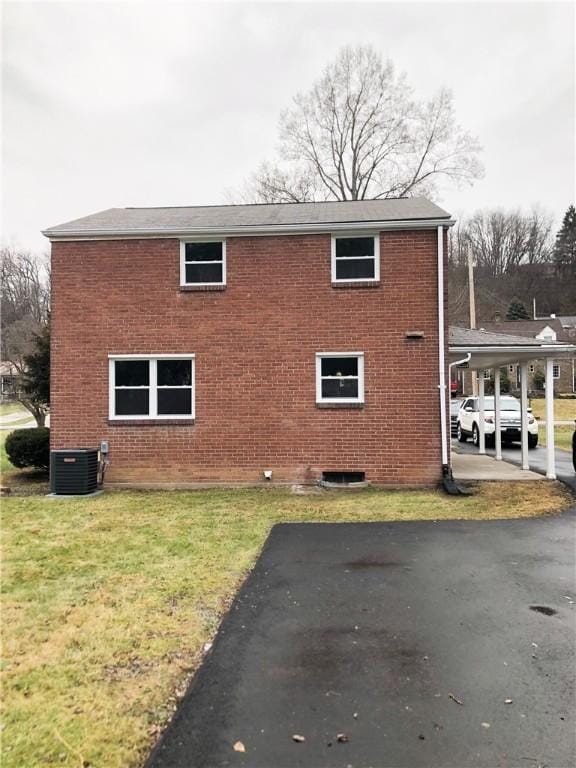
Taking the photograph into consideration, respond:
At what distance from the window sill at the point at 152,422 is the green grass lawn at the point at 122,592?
1.57 metres

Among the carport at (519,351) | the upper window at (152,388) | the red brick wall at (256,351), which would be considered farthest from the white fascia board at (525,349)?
the upper window at (152,388)

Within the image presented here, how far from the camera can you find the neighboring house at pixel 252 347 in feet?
35.7

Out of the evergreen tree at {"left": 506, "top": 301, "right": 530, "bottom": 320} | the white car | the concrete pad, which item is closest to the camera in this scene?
the concrete pad

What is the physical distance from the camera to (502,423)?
1806 cm

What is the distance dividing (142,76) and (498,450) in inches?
541

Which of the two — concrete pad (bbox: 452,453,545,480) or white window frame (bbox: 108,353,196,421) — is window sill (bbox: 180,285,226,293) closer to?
white window frame (bbox: 108,353,196,421)

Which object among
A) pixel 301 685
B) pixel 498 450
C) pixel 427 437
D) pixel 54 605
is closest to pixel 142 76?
pixel 427 437

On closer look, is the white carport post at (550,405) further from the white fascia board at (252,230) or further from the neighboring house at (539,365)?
the neighboring house at (539,365)

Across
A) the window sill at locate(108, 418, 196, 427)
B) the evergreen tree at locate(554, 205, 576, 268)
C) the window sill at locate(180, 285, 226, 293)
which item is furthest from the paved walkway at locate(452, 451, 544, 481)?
the evergreen tree at locate(554, 205, 576, 268)

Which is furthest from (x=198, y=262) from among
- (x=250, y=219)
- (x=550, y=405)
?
(x=550, y=405)

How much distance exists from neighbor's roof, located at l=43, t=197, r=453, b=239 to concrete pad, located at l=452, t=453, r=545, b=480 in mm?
5931

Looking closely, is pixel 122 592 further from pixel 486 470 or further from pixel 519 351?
pixel 486 470

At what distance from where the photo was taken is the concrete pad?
12.1 m

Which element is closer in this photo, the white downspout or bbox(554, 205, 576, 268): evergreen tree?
the white downspout
